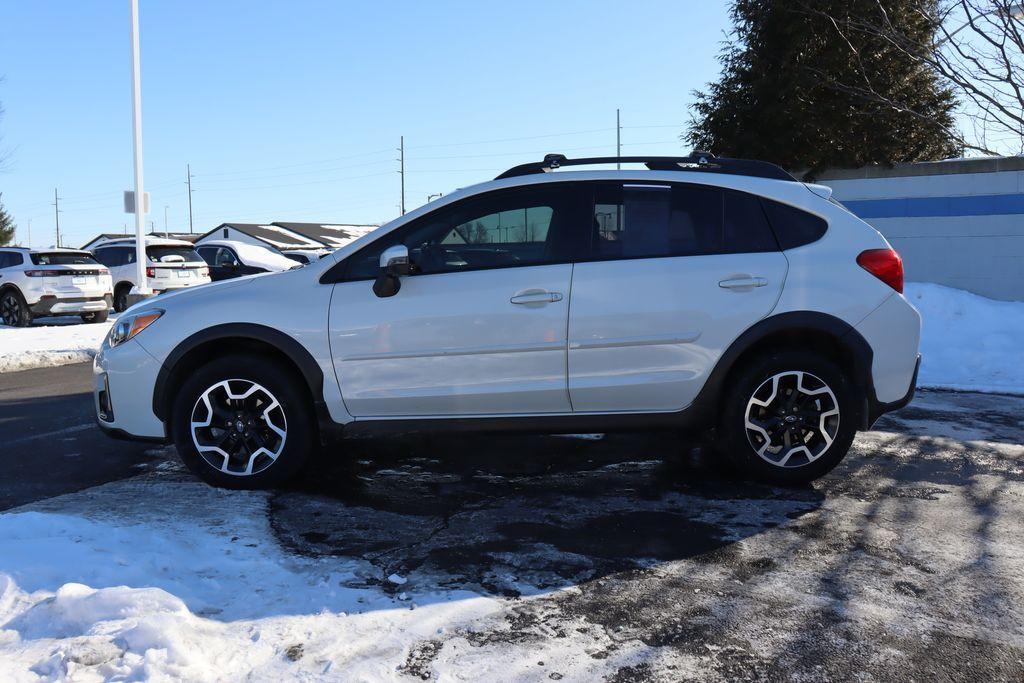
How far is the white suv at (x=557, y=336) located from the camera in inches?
184

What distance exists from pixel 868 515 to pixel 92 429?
18.1ft

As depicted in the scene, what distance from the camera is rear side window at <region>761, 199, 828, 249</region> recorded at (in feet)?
15.8

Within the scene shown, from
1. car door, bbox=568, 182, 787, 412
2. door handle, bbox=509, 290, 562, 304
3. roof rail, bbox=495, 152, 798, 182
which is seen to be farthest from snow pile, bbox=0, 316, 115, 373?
car door, bbox=568, 182, 787, 412

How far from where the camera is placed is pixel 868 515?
14.1ft

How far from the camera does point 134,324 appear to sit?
4.92m

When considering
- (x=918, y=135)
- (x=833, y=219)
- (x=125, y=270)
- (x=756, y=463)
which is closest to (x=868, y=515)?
(x=756, y=463)

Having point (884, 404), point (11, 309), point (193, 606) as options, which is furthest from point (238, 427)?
point (11, 309)

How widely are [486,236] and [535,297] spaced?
47 centimetres

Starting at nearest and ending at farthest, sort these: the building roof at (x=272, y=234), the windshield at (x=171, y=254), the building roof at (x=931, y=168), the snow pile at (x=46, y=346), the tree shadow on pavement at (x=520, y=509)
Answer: the tree shadow on pavement at (x=520, y=509)
the snow pile at (x=46, y=346)
the building roof at (x=931, y=168)
the windshield at (x=171, y=254)
the building roof at (x=272, y=234)

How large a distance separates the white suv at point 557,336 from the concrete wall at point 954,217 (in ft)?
34.1

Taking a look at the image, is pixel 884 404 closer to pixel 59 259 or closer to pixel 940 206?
pixel 940 206

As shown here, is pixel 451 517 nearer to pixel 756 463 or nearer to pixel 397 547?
pixel 397 547

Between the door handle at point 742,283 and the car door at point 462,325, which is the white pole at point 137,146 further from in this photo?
the door handle at point 742,283

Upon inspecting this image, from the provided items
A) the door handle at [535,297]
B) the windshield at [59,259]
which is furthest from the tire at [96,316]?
the door handle at [535,297]
